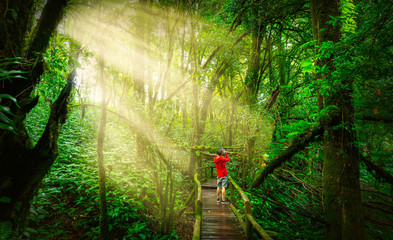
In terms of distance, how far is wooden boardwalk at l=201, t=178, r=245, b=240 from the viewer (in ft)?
15.5

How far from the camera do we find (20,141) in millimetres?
2201

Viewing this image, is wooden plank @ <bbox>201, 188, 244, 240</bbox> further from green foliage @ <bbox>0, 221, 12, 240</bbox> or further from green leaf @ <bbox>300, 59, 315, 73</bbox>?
green leaf @ <bbox>300, 59, 315, 73</bbox>

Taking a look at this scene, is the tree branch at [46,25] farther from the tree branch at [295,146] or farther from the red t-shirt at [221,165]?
the tree branch at [295,146]

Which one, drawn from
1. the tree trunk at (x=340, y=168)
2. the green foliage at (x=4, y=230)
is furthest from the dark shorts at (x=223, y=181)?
the green foliage at (x=4, y=230)

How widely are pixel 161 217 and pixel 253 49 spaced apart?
1005 centimetres

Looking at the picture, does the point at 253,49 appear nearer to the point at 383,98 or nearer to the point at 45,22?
the point at 383,98

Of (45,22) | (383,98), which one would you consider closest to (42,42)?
(45,22)

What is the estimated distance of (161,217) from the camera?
5.11m

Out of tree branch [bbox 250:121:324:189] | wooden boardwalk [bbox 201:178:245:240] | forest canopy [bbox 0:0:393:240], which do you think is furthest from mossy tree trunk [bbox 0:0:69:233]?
tree branch [bbox 250:121:324:189]

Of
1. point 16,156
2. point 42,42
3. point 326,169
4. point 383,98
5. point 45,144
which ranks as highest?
point 42,42

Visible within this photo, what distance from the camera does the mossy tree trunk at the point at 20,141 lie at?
2.00 m

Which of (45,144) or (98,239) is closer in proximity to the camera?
(45,144)

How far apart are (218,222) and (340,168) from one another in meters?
3.92

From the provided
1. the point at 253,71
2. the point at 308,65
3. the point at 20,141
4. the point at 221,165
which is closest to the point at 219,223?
the point at 221,165
